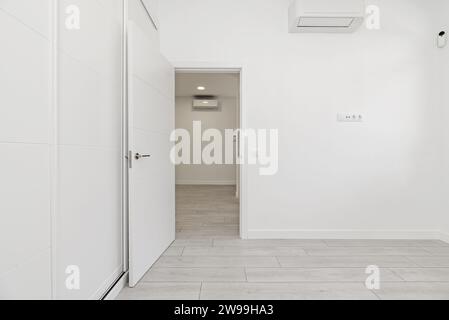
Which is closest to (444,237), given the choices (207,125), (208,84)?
(208,84)

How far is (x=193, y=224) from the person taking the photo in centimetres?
357

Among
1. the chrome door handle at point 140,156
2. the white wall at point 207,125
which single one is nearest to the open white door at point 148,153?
the chrome door handle at point 140,156

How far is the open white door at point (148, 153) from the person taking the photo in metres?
1.93

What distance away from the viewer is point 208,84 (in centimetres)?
636

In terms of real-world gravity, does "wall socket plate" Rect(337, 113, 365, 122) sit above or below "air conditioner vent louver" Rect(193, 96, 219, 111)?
below

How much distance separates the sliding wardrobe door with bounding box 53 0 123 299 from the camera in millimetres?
1308

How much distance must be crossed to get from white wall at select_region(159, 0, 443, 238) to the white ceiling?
→ 2.13m

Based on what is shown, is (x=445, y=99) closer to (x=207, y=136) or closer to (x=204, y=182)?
(x=207, y=136)

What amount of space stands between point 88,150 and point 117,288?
95 cm

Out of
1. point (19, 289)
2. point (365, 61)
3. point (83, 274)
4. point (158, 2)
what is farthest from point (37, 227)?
point (365, 61)

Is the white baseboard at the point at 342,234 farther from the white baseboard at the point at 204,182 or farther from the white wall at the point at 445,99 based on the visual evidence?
the white baseboard at the point at 204,182

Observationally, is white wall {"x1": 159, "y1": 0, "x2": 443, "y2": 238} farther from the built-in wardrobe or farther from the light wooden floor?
the built-in wardrobe

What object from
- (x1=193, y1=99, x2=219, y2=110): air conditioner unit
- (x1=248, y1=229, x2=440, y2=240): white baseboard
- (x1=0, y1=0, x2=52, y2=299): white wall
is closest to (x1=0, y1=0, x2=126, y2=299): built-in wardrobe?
(x1=0, y1=0, x2=52, y2=299): white wall
